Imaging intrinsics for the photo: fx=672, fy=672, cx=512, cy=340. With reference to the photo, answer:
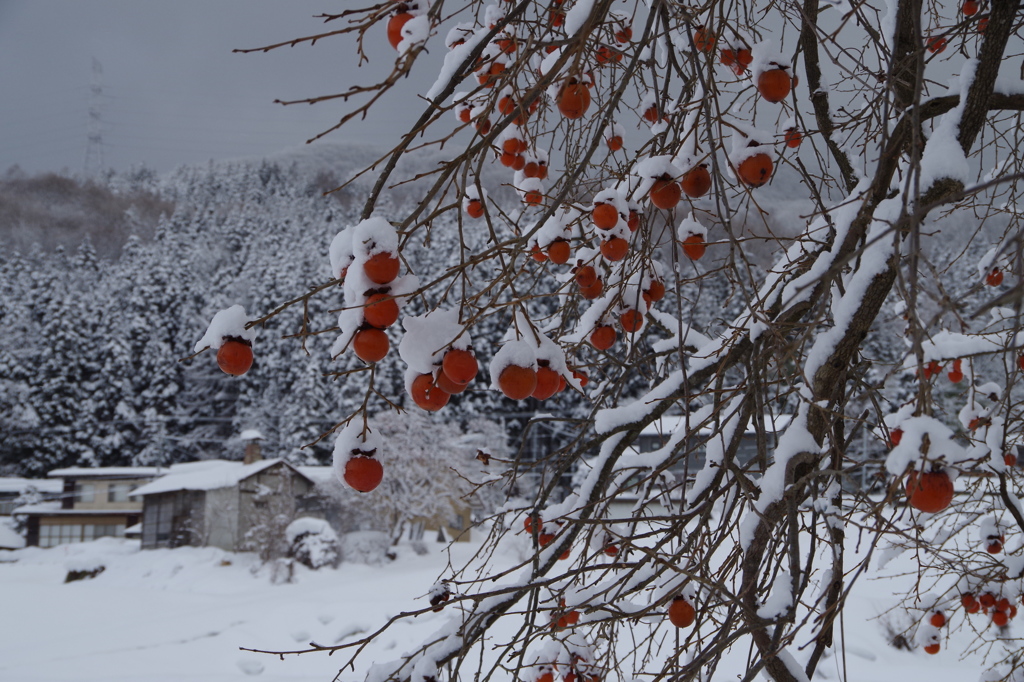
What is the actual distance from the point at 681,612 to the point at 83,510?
21.1m

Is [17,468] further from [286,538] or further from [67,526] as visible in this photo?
[286,538]

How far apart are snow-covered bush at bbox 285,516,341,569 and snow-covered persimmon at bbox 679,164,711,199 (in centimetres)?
1410

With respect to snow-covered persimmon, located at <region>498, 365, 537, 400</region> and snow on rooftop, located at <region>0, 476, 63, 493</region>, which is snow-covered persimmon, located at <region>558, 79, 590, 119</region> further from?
snow on rooftop, located at <region>0, 476, 63, 493</region>

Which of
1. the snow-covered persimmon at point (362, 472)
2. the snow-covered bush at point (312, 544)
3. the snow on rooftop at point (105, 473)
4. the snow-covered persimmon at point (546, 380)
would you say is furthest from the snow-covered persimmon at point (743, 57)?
the snow on rooftop at point (105, 473)

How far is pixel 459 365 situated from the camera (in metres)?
0.88

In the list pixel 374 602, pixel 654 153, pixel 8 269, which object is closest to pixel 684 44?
pixel 654 153

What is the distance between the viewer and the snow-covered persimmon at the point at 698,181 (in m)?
1.29

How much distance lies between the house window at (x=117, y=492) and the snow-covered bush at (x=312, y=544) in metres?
7.74

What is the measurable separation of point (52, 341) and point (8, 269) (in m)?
6.05

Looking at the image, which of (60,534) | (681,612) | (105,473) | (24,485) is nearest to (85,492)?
(105,473)

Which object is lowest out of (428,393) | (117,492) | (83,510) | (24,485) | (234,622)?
(234,622)

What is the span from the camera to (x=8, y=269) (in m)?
24.3

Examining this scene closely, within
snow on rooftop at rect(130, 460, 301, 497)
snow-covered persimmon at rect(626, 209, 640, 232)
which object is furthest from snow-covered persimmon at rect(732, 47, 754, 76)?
snow on rooftop at rect(130, 460, 301, 497)

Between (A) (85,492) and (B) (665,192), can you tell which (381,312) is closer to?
(B) (665,192)
